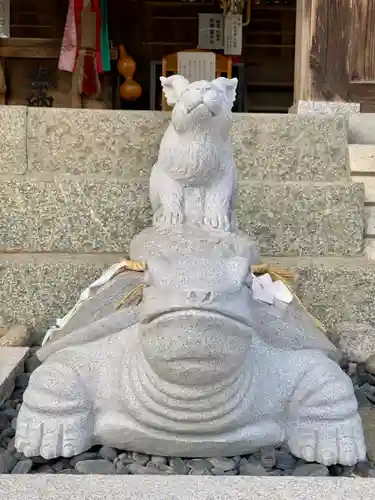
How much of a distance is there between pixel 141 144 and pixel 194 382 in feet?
6.66

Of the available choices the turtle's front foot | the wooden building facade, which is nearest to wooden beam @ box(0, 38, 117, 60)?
the wooden building facade

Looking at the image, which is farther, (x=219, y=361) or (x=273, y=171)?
(x=273, y=171)

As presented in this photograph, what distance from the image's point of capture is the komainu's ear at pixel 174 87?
8.38ft

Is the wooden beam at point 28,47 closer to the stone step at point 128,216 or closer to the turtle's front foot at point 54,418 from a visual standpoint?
the stone step at point 128,216

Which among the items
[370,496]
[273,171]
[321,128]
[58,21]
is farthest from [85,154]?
[58,21]

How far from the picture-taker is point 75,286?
3055 mm

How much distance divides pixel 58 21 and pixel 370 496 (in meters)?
6.33

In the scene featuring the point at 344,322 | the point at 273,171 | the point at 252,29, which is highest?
the point at 252,29

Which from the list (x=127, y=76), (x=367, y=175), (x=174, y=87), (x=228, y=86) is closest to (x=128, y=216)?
(x=174, y=87)

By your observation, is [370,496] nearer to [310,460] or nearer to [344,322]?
[310,460]

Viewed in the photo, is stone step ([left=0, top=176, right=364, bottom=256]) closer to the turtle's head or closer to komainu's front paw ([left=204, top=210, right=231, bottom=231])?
komainu's front paw ([left=204, top=210, right=231, bottom=231])

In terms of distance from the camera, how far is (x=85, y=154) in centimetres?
344

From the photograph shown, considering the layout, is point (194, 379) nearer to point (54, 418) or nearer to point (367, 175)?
point (54, 418)

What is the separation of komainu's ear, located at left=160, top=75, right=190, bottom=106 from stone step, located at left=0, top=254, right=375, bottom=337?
83 cm
